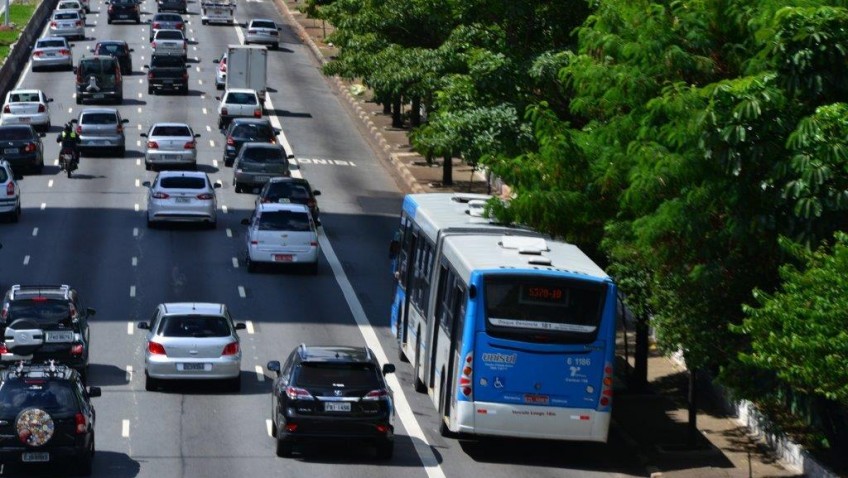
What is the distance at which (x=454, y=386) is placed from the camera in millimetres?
26391

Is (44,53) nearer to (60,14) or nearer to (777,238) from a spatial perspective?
→ (60,14)

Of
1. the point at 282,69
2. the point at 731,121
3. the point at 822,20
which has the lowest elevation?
the point at 282,69

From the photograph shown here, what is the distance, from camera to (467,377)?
25703mm

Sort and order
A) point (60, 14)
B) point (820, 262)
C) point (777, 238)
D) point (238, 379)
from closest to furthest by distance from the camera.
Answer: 1. point (820, 262)
2. point (777, 238)
3. point (238, 379)
4. point (60, 14)

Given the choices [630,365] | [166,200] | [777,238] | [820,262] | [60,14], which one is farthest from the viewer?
[60,14]

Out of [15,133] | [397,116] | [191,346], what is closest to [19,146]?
[15,133]

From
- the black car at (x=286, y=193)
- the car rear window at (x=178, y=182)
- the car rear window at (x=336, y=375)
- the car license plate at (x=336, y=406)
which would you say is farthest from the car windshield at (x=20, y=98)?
the car license plate at (x=336, y=406)

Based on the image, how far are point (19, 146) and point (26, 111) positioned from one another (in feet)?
31.5

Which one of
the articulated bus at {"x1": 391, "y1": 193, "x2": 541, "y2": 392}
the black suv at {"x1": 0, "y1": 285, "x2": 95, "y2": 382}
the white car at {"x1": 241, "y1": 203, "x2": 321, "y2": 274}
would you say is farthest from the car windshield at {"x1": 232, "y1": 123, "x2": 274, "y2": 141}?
the black suv at {"x1": 0, "y1": 285, "x2": 95, "y2": 382}

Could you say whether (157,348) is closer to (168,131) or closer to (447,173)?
(447,173)

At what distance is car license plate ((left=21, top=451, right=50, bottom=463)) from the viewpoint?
2350 centimetres

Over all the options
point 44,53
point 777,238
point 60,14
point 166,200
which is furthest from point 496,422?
point 60,14

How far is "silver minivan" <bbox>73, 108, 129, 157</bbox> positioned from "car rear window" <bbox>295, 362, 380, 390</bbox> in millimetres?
36954

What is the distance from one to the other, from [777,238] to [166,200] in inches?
1073
